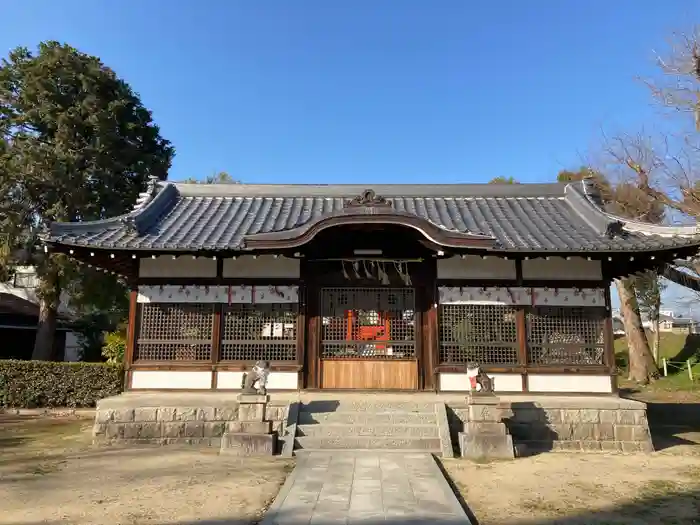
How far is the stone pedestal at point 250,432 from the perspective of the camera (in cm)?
862

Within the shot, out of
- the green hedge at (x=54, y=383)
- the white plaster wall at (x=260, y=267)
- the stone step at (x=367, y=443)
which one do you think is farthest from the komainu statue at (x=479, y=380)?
the green hedge at (x=54, y=383)

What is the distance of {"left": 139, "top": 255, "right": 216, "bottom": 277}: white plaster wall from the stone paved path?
5.14 m

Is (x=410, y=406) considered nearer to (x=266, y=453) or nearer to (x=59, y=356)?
(x=266, y=453)

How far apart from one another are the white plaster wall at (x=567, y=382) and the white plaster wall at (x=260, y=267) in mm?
6079

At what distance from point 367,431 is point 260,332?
3527 mm

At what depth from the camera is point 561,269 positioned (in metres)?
11.1

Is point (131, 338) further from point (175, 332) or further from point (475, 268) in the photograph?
point (475, 268)

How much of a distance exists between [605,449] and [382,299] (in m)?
5.62

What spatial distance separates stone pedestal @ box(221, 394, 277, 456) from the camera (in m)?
8.62

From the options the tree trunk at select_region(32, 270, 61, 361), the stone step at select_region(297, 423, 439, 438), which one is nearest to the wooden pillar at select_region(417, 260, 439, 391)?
the stone step at select_region(297, 423, 439, 438)

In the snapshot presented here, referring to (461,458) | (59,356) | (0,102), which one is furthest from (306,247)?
(59,356)

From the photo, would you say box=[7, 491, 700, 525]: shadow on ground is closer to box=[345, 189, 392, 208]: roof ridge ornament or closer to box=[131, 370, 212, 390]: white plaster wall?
box=[131, 370, 212, 390]: white plaster wall

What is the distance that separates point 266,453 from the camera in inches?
339

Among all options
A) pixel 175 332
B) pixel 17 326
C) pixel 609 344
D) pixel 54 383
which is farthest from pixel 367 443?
pixel 17 326
